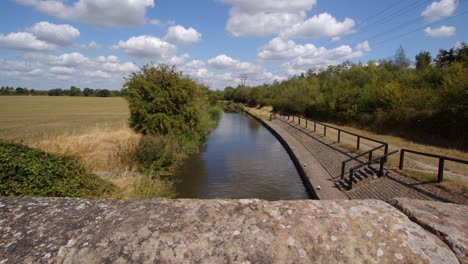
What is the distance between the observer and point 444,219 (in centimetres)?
180

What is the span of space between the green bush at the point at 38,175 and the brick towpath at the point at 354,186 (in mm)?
8177

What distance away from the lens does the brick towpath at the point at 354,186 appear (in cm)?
871

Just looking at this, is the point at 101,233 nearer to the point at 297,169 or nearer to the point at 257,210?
the point at 257,210

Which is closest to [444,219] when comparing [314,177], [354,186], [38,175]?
[38,175]

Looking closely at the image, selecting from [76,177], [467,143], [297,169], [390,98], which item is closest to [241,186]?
[297,169]

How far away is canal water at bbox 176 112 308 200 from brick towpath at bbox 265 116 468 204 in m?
Result: 1.04

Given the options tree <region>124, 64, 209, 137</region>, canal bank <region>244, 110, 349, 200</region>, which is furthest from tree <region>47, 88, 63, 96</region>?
canal bank <region>244, 110, 349, 200</region>

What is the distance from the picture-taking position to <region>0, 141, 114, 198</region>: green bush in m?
5.53

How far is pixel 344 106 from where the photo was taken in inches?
1432

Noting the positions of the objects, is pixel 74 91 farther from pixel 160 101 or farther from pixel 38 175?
pixel 38 175

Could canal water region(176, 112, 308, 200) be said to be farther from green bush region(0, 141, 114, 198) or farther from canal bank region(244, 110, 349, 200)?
green bush region(0, 141, 114, 198)

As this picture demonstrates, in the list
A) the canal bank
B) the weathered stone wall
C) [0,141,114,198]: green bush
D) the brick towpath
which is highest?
the weathered stone wall

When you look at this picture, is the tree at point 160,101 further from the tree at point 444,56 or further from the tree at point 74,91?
the tree at point 74,91

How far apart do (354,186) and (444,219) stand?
10.4m
